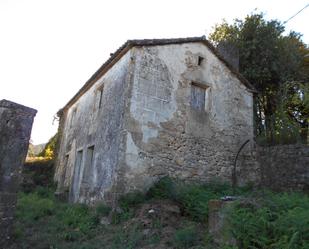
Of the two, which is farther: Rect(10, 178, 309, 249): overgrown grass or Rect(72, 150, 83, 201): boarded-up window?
Rect(72, 150, 83, 201): boarded-up window

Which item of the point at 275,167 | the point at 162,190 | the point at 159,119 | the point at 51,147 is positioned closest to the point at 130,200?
the point at 162,190

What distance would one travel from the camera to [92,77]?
12.2 meters

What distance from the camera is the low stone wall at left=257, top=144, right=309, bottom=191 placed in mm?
9289

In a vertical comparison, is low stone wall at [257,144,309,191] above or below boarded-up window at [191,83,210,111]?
below

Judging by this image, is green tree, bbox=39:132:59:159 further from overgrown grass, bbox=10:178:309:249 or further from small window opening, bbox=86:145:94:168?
overgrown grass, bbox=10:178:309:249

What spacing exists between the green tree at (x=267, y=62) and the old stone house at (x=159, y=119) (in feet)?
8.21

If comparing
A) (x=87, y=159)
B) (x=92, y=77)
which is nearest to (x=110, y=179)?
(x=87, y=159)

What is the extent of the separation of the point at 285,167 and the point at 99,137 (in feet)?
20.4

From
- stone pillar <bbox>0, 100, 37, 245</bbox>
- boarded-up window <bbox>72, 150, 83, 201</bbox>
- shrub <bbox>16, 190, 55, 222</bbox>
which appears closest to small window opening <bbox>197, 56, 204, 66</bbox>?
boarded-up window <bbox>72, 150, 83, 201</bbox>

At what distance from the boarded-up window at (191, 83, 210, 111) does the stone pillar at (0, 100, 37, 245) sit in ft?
19.2

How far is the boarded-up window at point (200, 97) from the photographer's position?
10.6 meters

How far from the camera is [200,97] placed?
10781 millimetres

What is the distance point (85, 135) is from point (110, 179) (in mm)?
3792

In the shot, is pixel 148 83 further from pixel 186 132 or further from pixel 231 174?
pixel 231 174
